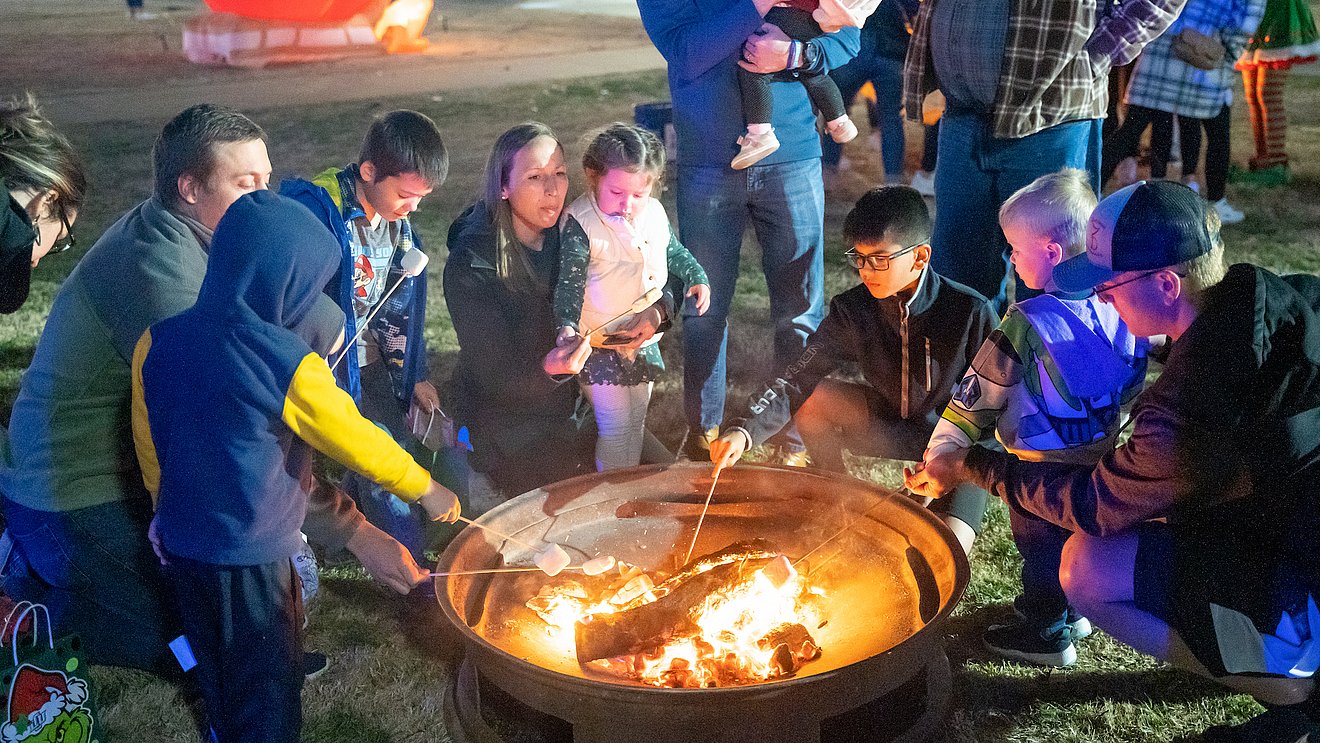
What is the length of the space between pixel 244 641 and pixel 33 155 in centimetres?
147

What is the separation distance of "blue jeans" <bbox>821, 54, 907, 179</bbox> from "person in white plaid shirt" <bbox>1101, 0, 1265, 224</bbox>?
1.51 m

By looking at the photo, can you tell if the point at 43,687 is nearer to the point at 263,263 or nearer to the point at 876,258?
the point at 263,263

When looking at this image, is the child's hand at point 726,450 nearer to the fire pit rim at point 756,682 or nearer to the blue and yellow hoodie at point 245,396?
the fire pit rim at point 756,682

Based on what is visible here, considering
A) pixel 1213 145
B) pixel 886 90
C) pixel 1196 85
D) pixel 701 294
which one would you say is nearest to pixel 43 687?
pixel 701 294

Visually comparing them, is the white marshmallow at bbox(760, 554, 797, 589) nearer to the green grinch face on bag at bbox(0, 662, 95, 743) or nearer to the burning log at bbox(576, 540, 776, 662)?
the burning log at bbox(576, 540, 776, 662)

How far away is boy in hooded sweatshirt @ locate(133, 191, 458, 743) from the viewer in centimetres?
246

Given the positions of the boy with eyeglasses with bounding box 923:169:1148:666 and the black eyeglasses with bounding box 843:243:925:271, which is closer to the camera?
the boy with eyeglasses with bounding box 923:169:1148:666

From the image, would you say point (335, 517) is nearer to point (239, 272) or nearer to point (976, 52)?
point (239, 272)

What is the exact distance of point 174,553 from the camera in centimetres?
264

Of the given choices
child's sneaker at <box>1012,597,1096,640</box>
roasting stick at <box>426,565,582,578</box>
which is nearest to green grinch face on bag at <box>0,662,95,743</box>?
roasting stick at <box>426,565,582,578</box>

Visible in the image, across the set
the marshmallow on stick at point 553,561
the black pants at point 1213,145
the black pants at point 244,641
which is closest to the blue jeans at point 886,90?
the black pants at point 1213,145

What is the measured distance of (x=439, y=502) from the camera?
2795mm

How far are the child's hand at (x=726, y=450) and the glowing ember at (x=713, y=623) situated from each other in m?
0.37

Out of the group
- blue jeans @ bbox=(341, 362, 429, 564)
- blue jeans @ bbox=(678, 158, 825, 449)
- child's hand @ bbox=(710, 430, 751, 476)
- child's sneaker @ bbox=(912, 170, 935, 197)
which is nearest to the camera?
child's hand @ bbox=(710, 430, 751, 476)
